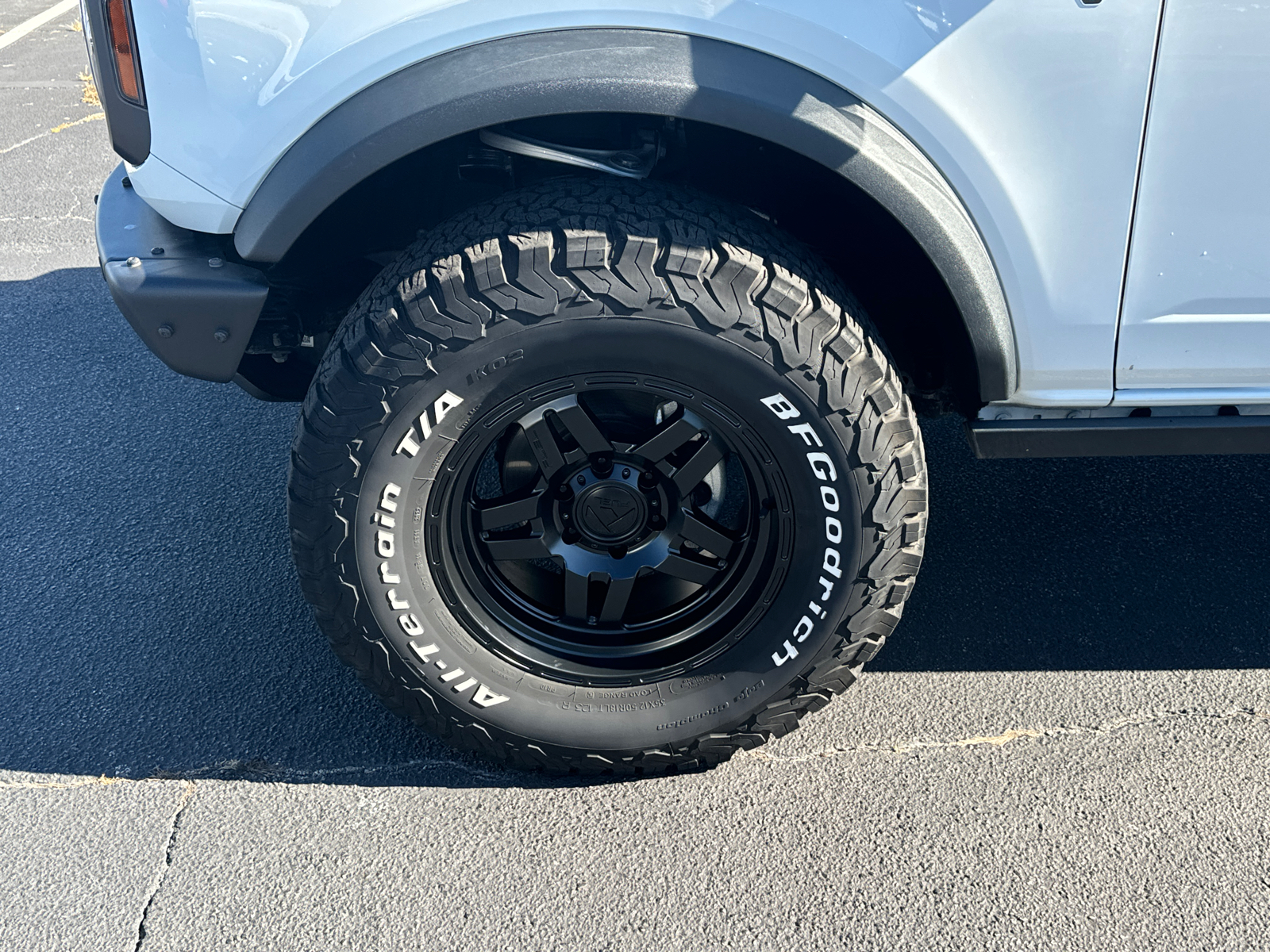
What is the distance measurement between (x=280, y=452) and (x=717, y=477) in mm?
1548

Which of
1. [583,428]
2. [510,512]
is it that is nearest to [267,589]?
[510,512]

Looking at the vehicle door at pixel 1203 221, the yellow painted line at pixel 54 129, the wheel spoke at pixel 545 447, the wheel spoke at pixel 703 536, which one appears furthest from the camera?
the yellow painted line at pixel 54 129

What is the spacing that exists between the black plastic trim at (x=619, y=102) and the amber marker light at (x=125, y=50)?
0.37m

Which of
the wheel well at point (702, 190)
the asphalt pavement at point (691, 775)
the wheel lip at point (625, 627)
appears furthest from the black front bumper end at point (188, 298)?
the asphalt pavement at point (691, 775)

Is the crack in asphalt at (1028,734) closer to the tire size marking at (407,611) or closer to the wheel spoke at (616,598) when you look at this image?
the wheel spoke at (616,598)

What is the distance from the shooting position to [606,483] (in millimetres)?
2230

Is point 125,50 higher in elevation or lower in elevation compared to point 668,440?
higher

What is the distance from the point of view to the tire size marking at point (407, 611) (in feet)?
6.83

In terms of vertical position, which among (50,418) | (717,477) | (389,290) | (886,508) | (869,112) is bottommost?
(50,418)

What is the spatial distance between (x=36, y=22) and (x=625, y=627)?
30.0 feet

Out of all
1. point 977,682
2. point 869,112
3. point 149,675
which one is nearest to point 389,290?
point 869,112

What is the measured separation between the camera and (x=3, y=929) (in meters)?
2.02

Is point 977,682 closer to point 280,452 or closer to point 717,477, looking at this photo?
point 717,477

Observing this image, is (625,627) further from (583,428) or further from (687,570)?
(583,428)
